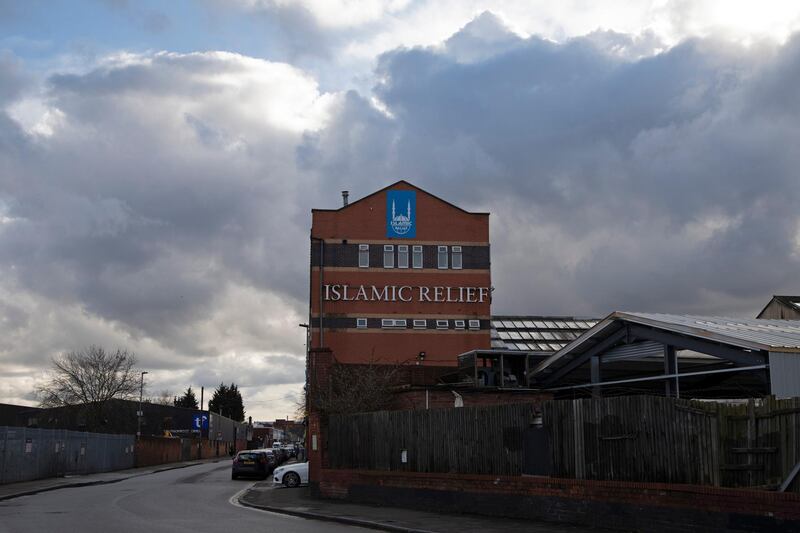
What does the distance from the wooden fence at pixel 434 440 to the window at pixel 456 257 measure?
3151 centimetres

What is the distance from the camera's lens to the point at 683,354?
29.4 m

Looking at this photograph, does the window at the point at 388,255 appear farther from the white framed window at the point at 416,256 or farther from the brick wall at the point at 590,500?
the brick wall at the point at 590,500

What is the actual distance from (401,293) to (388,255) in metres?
2.68

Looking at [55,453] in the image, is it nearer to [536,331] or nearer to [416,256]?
[416,256]

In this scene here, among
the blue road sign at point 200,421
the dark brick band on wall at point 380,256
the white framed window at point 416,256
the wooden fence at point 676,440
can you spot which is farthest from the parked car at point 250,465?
the blue road sign at point 200,421

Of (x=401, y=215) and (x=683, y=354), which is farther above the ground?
(x=401, y=215)

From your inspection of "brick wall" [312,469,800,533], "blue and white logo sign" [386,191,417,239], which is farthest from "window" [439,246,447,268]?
"brick wall" [312,469,800,533]

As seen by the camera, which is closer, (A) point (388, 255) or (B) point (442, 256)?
(A) point (388, 255)

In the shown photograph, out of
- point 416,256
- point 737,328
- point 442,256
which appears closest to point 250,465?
point 416,256

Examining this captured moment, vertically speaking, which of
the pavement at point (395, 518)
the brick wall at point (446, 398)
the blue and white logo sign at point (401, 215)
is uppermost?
the blue and white logo sign at point (401, 215)

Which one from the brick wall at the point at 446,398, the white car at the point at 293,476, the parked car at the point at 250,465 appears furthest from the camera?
the parked car at the point at 250,465

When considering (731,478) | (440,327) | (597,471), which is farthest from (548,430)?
(440,327)

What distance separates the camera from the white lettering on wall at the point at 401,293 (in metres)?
54.5

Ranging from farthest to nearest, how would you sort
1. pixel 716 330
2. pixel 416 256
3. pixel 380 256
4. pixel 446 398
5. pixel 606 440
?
pixel 416 256 < pixel 380 256 < pixel 446 398 < pixel 716 330 < pixel 606 440
